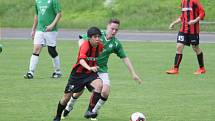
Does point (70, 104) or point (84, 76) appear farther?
point (70, 104)

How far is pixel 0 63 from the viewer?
18.8 metres

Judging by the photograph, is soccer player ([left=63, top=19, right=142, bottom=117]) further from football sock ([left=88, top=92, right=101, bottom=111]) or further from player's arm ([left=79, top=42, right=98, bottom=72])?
player's arm ([left=79, top=42, right=98, bottom=72])

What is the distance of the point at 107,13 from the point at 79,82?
33.1m

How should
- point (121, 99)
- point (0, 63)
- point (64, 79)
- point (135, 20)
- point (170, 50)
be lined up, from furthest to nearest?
point (135, 20)
point (170, 50)
point (0, 63)
point (64, 79)
point (121, 99)

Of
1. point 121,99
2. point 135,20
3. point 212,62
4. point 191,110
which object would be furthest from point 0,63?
point 135,20

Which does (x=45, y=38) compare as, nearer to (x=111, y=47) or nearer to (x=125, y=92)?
(x=125, y=92)

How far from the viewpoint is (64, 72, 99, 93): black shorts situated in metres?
9.54

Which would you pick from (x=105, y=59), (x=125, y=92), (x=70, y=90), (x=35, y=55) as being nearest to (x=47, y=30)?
(x=35, y=55)

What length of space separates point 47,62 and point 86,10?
24757mm

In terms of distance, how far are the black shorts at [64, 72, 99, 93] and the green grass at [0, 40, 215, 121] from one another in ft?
2.24

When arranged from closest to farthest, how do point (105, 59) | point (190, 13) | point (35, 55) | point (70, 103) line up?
point (70, 103) < point (105, 59) < point (35, 55) < point (190, 13)

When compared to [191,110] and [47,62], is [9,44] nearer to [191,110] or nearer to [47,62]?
[47,62]

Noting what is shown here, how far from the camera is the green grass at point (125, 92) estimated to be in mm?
10454

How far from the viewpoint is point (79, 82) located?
959 cm
